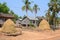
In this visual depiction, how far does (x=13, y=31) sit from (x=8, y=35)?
2.28m

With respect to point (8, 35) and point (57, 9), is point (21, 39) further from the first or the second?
point (57, 9)

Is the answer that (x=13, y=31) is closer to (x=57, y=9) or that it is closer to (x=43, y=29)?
(x=43, y=29)

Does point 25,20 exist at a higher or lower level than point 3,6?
lower

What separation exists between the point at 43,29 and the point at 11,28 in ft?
35.2

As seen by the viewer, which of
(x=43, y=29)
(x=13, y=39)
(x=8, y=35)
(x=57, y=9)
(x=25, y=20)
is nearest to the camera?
(x=13, y=39)

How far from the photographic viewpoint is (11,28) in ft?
115

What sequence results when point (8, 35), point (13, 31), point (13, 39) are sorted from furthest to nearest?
point (13, 31) < point (8, 35) < point (13, 39)

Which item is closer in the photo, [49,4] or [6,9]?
[49,4]

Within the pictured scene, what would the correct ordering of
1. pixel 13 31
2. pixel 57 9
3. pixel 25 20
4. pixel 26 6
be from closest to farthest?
pixel 13 31 < pixel 57 9 < pixel 26 6 < pixel 25 20

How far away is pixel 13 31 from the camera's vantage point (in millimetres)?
35375

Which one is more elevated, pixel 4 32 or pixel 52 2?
pixel 52 2

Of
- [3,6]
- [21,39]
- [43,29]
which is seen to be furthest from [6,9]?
[21,39]

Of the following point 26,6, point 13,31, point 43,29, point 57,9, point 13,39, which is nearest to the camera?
point 13,39

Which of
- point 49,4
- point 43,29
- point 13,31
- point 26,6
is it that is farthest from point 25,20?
point 13,31
